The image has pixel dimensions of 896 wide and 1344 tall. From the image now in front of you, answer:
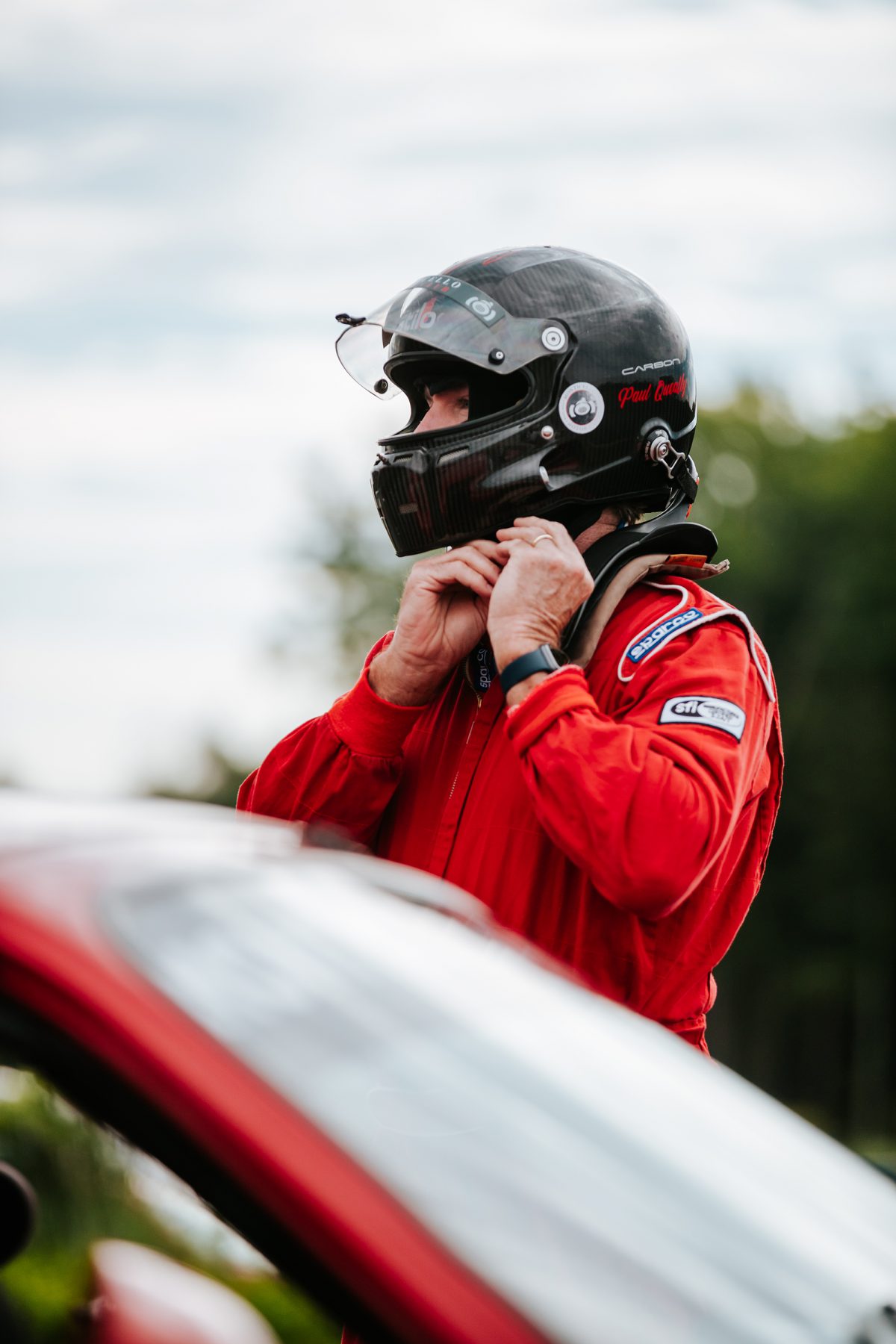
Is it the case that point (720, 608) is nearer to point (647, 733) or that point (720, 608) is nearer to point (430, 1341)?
point (647, 733)

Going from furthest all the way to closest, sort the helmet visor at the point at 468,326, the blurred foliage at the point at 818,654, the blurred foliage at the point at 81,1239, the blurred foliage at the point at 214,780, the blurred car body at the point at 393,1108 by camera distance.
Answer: the blurred foliage at the point at 214,780 < the blurred foliage at the point at 818,654 < the helmet visor at the point at 468,326 < the blurred foliage at the point at 81,1239 < the blurred car body at the point at 393,1108

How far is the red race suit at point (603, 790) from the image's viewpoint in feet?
7.95

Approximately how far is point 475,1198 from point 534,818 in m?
1.47

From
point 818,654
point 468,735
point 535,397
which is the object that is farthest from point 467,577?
point 818,654

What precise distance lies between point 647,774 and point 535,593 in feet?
1.70

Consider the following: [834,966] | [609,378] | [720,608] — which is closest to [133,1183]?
[720,608]

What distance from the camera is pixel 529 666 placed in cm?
267

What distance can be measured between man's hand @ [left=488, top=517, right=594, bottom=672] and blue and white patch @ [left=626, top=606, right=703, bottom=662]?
137 millimetres

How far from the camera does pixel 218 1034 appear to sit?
126 cm

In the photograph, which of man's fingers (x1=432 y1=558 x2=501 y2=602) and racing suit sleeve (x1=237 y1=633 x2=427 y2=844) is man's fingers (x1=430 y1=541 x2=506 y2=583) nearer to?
man's fingers (x1=432 y1=558 x2=501 y2=602)

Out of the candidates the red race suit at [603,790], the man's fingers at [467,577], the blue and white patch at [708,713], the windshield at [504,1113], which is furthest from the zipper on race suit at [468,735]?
the windshield at [504,1113]

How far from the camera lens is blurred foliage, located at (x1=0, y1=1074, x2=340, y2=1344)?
1331 millimetres
